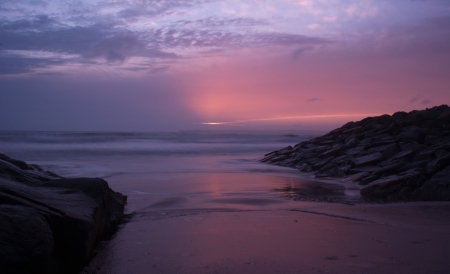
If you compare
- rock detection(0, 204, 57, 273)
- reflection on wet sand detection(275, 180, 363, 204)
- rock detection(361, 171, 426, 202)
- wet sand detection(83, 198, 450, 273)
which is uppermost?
rock detection(0, 204, 57, 273)

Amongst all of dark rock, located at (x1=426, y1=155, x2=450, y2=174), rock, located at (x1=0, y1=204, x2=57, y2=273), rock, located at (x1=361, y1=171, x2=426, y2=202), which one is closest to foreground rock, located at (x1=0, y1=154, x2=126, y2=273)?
rock, located at (x1=0, y1=204, x2=57, y2=273)

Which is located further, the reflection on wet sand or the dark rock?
the dark rock

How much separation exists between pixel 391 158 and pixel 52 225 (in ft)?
32.4

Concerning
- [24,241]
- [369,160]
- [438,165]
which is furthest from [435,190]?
[24,241]

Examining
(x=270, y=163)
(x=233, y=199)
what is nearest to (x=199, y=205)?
(x=233, y=199)

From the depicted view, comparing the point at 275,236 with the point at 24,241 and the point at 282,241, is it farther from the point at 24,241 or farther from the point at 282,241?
the point at 24,241

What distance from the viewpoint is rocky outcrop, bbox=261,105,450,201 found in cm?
794

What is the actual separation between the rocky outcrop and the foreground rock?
5.63 metres

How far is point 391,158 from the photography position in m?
11.1

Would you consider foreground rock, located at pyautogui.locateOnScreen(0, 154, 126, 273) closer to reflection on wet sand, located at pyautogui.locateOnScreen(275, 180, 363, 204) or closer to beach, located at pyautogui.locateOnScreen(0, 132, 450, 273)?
beach, located at pyautogui.locateOnScreen(0, 132, 450, 273)

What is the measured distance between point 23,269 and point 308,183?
8.66 metres

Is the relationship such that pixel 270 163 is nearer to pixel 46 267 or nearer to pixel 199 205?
pixel 199 205

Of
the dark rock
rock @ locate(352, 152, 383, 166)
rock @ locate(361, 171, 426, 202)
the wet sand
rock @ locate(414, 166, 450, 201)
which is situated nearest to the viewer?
the wet sand

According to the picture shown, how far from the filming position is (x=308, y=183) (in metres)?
10.7
